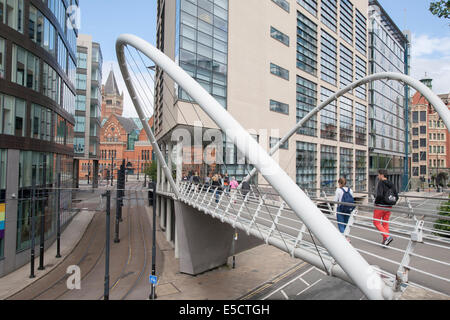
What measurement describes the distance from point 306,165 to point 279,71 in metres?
11.3

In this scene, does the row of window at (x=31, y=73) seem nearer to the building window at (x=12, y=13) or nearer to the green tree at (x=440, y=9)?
the building window at (x=12, y=13)

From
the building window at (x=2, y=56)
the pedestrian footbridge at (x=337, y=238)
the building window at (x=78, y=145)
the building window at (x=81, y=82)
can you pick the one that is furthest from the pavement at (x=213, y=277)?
the building window at (x=81, y=82)

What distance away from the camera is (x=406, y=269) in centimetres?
445

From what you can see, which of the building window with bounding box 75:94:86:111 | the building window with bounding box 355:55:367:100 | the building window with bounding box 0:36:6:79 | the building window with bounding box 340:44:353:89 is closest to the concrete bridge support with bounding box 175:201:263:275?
the building window with bounding box 0:36:6:79

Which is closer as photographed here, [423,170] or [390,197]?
[390,197]

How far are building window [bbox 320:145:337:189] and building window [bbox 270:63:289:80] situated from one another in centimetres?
1063

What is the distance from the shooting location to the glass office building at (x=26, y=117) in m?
17.0

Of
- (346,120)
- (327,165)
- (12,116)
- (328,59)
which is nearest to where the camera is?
(12,116)

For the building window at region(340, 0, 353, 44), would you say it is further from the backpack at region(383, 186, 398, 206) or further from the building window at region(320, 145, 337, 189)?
the backpack at region(383, 186, 398, 206)

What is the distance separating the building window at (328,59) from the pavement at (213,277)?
2503 centimetres

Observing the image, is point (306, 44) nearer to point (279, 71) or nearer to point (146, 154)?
point (279, 71)

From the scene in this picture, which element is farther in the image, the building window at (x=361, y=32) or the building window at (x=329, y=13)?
the building window at (x=361, y=32)

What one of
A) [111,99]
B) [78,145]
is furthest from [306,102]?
[111,99]

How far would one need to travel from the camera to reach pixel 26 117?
18.9 meters
